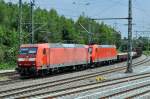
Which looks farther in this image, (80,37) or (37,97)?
(80,37)

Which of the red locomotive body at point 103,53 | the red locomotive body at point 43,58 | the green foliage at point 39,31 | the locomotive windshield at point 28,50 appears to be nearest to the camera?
the red locomotive body at point 43,58

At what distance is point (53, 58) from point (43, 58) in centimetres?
235

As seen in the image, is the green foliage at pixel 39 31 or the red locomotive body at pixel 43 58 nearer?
the red locomotive body at pixel 43 58

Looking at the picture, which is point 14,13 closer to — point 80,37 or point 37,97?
point 80,37

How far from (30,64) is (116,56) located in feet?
104

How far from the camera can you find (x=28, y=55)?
39.0m

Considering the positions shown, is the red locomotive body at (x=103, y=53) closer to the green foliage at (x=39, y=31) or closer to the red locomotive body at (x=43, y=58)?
the green foliage at (x=39, y=31)

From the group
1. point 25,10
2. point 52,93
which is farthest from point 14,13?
point 52,93

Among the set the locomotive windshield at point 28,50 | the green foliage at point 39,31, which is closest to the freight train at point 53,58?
the locomotive windshield at point 28,50

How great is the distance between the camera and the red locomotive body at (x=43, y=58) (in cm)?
3872

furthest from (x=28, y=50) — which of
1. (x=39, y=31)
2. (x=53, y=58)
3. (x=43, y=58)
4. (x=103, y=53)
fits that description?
(x=39, y=31)

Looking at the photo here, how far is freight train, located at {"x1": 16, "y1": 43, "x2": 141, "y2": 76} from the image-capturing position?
38812 mm

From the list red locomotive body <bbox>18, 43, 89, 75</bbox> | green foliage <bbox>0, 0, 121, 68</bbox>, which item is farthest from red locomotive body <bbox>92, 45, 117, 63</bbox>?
red locomotive body <bbox>18, 43, 89, 75</bbox>

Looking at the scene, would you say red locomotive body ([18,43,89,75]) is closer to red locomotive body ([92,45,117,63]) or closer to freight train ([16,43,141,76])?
freight train ([16,43,141,76])
